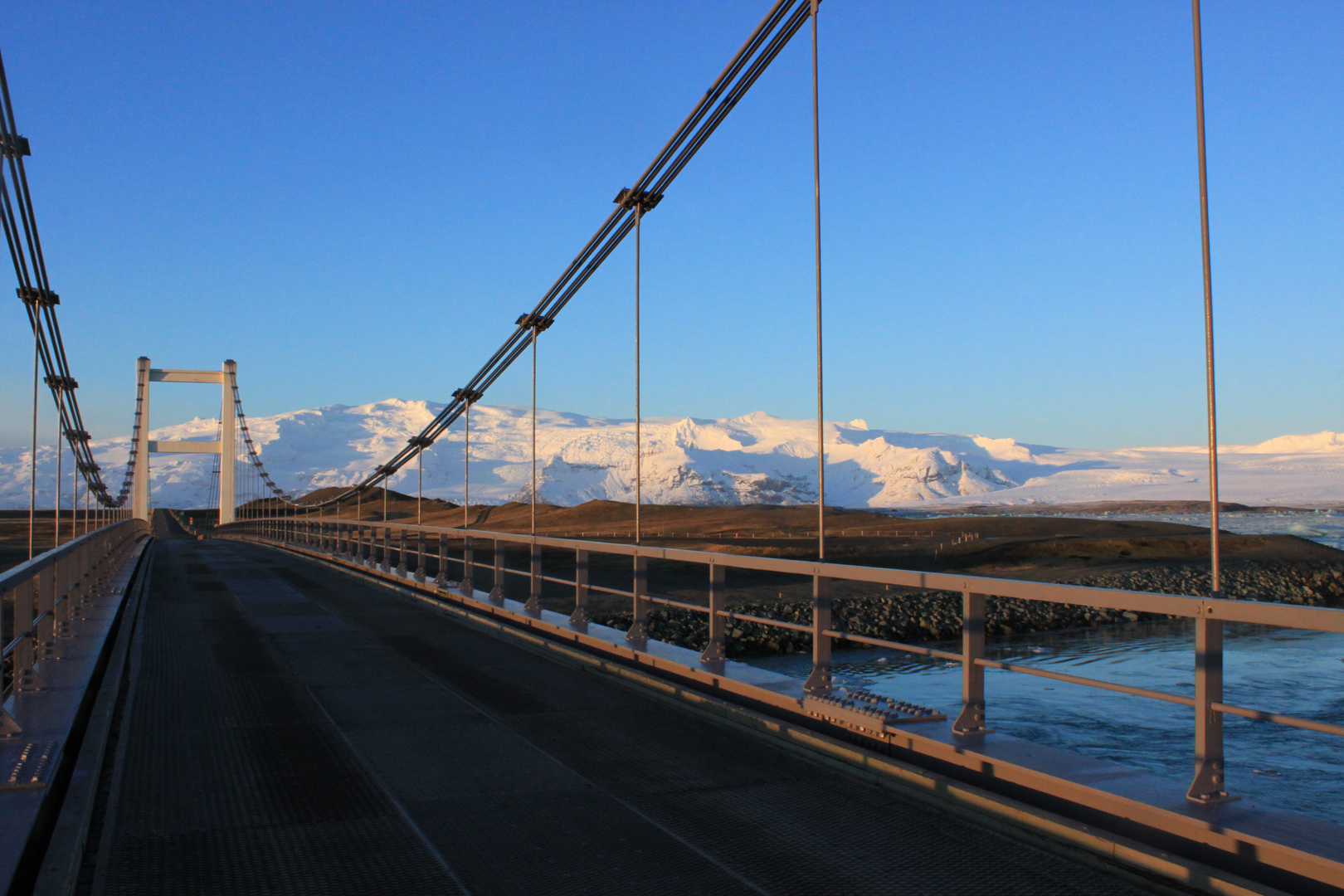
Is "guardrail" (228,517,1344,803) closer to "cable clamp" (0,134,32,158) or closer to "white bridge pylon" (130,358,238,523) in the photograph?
"cable clamp" (0,134,32,158)

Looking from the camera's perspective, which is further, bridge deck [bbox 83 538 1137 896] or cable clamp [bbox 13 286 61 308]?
cable clamp [bbox 13 286 61 308]

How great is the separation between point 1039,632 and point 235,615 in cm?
1448

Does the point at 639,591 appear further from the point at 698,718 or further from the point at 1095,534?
the point at 1095,534

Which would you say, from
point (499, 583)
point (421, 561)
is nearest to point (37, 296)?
point (421, 561)

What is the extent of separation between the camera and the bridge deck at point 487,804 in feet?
12.4

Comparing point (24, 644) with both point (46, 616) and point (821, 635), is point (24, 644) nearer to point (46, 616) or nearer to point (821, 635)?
point (46, 616)

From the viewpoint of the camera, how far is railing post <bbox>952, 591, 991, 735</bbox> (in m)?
4.97

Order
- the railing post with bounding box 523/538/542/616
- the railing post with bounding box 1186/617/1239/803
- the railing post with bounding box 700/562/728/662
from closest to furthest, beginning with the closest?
the railing post with bounding box 1186/617/1239/803 → the railing post with bounding box 700/562/728/662 → the railing post with bounding box 523/538/542/616

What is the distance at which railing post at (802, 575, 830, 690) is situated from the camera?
6.16 meters

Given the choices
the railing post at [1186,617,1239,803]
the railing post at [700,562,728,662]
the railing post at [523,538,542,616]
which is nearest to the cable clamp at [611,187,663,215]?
the railing post at [523,538,542,616]

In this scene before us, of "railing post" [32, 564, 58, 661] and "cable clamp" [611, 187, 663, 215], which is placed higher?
"cable clamp" [611, 187, 663, 215]

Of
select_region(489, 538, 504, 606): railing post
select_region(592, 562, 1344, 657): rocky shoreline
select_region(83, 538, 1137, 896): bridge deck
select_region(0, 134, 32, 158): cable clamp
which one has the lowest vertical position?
select_region(592, 562, 1344, 657): rocky shoreline

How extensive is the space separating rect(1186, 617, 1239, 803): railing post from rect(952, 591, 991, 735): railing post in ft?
3.87

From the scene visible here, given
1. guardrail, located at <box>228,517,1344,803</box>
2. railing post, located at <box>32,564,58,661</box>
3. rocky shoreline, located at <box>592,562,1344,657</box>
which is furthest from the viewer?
rocky shoreline, located at <box>592,562,1344,657</box>
